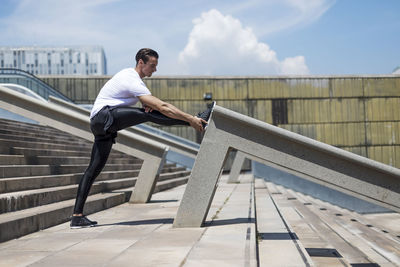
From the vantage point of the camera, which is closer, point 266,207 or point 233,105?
point 266,207

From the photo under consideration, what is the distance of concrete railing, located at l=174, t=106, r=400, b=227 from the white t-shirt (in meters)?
0.71

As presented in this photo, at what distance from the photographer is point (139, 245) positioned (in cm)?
326

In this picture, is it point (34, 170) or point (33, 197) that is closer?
point (33, 197)

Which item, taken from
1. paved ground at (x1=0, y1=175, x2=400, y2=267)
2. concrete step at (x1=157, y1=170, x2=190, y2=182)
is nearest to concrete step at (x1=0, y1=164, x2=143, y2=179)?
paved ground at (x1=0, y1=175, x2=400, y2=267)

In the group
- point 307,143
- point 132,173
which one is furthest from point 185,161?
point 307,143

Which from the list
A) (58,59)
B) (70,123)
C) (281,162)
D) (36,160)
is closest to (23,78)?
(70,123)

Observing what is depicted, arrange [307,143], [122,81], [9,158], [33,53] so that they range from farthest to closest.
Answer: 1. [33,53]
2. [9,158]
3. [122,81]
4. [307,143]

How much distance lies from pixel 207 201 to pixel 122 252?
1210mm

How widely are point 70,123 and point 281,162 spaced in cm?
374

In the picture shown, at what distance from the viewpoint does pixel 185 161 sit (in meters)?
16.7

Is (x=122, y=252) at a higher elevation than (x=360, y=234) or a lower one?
higher

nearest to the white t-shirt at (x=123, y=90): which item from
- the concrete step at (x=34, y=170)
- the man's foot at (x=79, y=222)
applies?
the man's foot at (x=79, y=222)

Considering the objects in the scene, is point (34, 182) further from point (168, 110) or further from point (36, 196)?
point (168, 110)

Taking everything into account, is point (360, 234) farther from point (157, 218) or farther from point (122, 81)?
point (122, 81)
